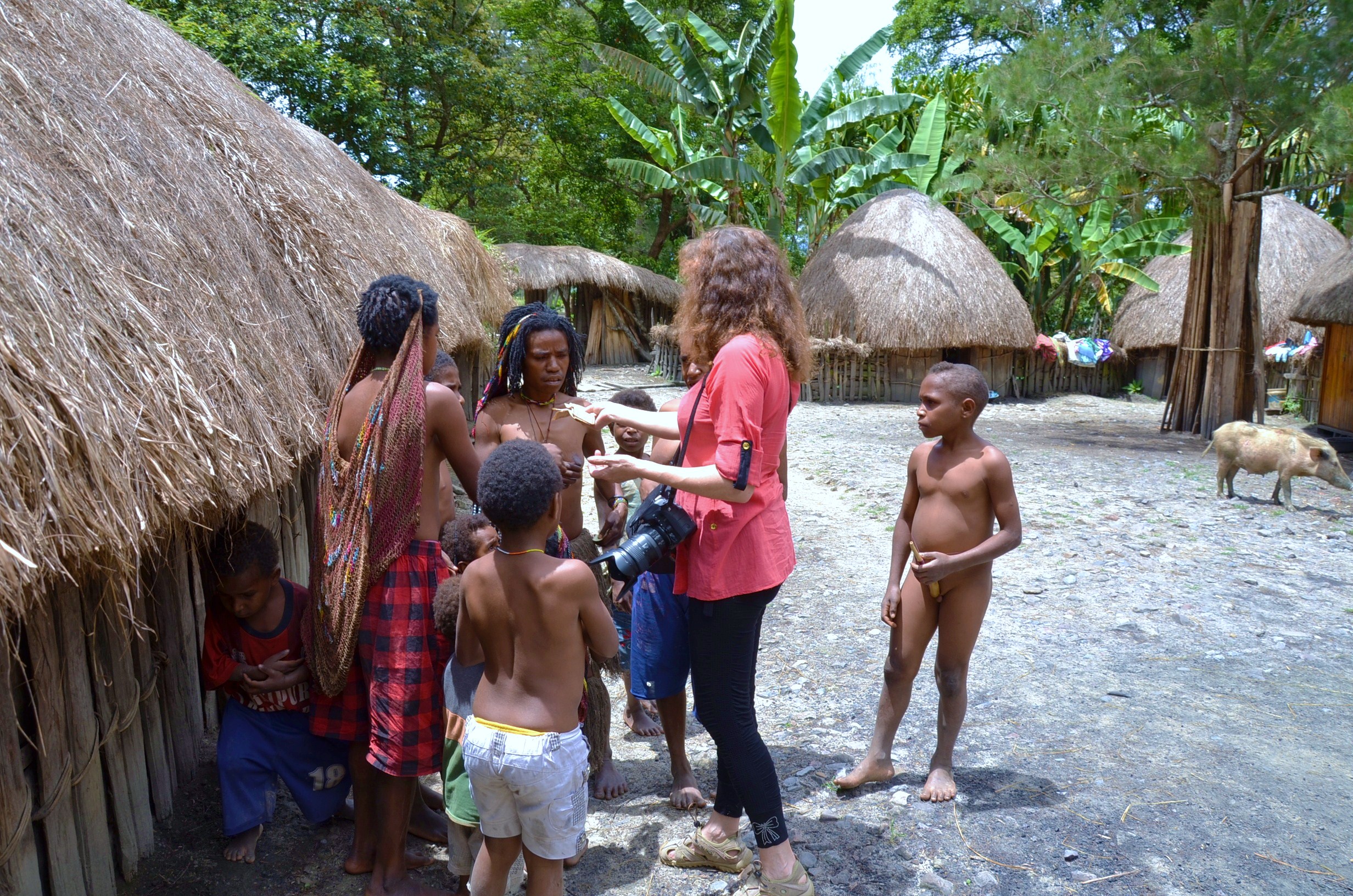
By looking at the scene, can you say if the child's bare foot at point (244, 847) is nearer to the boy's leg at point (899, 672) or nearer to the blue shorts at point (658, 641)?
the blue shorts at point (658, 641)

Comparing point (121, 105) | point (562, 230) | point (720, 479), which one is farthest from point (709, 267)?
point (562, 230)

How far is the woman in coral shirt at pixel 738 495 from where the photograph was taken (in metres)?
2.37

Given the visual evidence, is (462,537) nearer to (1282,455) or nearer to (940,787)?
(940,787)

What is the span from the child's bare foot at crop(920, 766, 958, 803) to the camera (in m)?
1.48

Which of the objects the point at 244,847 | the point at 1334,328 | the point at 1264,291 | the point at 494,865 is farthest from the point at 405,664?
the point at 1264,291

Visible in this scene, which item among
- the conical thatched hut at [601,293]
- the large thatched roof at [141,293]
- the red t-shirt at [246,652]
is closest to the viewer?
the large thatched roof at [141,293]

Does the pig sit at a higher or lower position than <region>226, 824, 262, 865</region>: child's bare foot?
higher

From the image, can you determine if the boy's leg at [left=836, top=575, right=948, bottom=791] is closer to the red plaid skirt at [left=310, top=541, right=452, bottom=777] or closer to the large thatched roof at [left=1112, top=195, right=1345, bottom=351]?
the red plaid skirt at [left=310, top=541, right=452, bottom=777]

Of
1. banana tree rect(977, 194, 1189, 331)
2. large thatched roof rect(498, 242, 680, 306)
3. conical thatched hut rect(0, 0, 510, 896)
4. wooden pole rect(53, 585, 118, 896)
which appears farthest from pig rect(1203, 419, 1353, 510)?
large thatched roof rect(498, 242, 680, 306)

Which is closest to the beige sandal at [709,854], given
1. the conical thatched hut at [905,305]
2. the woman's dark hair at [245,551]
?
the woman's dark hair at [245,551]

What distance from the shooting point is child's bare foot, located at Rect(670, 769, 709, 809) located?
3.11 meters

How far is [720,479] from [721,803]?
110 centimetres

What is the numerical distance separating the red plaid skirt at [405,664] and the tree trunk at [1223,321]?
11.3 m

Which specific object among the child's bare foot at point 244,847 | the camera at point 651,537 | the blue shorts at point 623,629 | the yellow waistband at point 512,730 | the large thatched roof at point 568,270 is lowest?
the child's bare foot at point 244,847
